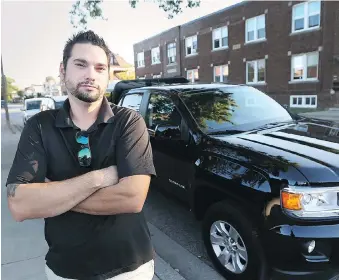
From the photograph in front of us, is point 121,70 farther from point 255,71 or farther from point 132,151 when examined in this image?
point 132,151

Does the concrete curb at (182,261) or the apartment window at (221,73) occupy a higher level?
the apartment window at (221,73)

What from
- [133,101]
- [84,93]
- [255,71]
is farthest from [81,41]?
[255,71]

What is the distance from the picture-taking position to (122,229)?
1.63m

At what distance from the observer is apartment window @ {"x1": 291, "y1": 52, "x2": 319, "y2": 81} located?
17.7 meters

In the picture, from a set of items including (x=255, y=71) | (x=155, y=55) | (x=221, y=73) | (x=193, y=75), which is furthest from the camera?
(x=155, y=55)

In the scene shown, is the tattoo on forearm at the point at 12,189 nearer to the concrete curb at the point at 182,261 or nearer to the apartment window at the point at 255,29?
the concrete curb at the point at 182,261

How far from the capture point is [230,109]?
371 cm

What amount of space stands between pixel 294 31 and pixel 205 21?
8451 mm

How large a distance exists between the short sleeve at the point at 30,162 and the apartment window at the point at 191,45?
86.2 feet

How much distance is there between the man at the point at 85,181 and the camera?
5.10 ft

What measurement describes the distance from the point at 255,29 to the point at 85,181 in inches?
849

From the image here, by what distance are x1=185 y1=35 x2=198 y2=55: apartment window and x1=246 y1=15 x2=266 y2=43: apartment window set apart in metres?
5.99

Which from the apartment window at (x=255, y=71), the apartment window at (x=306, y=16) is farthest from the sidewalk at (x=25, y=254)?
the apartment window at (x=255, y=71)

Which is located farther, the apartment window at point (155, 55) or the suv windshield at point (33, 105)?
the apartment window at point (155, 55)
